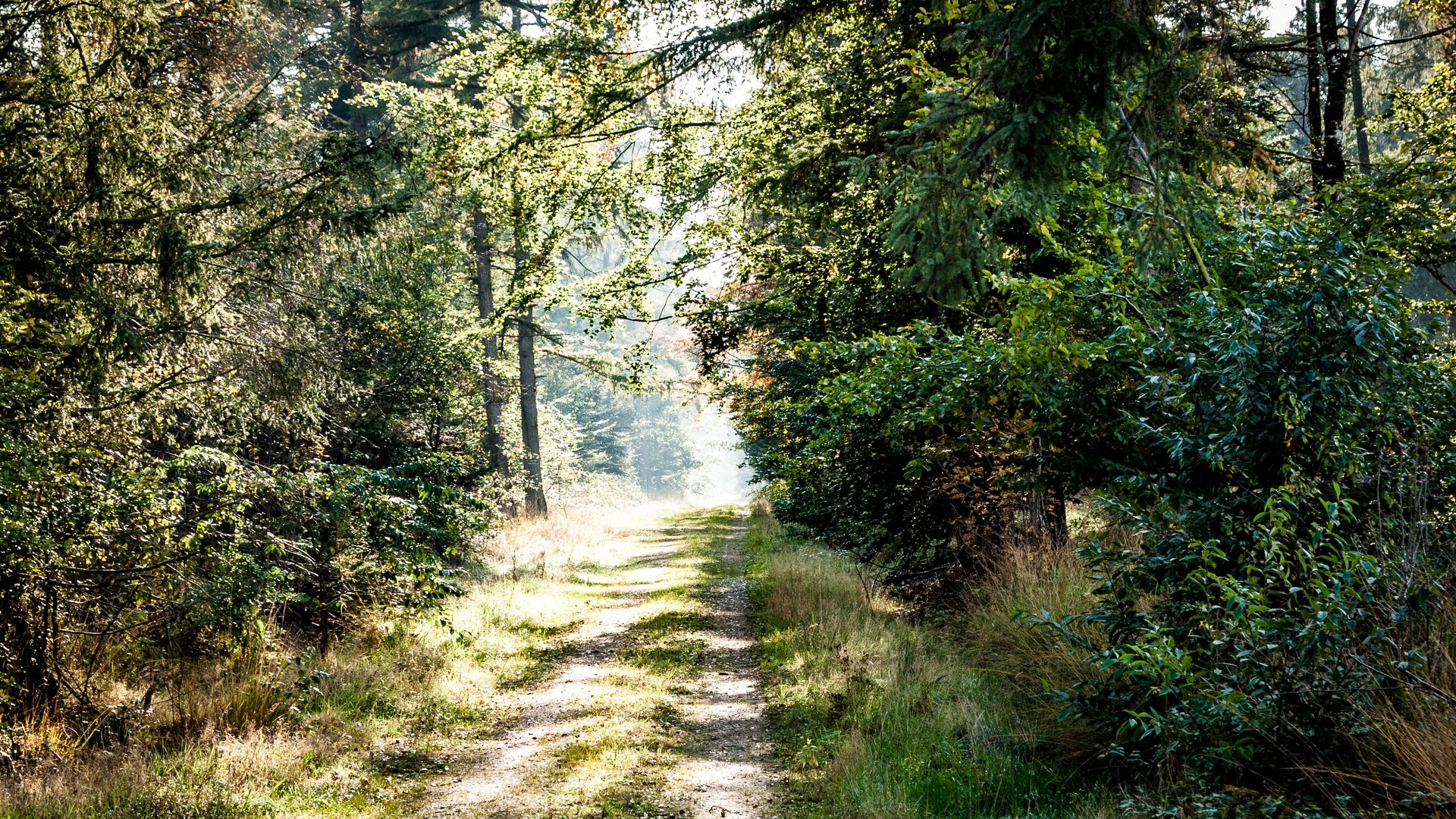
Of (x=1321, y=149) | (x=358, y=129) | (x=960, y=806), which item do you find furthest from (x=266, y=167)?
(x=358, y=129)

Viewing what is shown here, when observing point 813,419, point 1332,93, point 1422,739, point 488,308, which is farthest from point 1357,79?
point 488,308

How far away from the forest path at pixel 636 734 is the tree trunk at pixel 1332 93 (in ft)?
28.7

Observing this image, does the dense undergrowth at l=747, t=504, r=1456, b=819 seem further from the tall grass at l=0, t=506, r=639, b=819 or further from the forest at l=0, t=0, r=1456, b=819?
the tall grass at l=0, t=506, r=639, b=819

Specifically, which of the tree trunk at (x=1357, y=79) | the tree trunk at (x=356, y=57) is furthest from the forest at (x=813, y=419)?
the tree trunk at (x=356, y=57)

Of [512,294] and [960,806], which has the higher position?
[512,294]

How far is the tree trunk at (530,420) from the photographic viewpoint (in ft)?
72.8

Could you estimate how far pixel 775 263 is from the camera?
11234 millimetres

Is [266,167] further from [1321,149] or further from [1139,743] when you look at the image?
[1321,149]

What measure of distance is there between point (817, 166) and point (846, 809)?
7.00m

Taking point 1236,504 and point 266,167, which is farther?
point 266,167

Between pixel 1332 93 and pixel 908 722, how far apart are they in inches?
355

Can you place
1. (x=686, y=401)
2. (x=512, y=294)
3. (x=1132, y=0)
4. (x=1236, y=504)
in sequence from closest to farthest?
(x=1236, y=504)
(x=1132, y=0)
(x=512, y=294)
(x=686, y=401)

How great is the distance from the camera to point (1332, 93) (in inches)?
382

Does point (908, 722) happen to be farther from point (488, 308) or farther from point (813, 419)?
point (488, 308)
